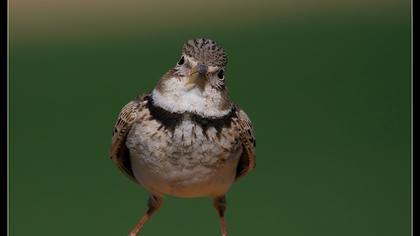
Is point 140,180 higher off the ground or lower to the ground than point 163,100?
lower

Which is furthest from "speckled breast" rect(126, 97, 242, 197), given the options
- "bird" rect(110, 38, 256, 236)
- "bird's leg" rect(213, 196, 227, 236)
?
"bird's leg" rect(213, 196, 227, 236)

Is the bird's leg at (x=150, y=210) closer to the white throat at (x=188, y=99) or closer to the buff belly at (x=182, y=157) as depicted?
the buff belly at (x=182, y=157)

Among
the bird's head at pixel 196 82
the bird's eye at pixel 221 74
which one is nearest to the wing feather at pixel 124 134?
the bird's head at pixel 196 82

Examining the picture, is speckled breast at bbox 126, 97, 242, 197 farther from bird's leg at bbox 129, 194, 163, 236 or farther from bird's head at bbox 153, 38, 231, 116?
bird's leg at bbox 129, 194, 163, 236

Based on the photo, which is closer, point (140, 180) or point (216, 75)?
point (216, 75)

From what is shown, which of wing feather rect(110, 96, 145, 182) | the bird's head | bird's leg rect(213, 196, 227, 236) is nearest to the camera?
the bird's head

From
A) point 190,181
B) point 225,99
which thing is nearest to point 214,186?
point 190,181

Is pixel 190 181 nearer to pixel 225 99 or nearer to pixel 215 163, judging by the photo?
pixel 215 163

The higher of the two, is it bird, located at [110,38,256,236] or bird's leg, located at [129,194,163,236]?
bird, located at [110,38,256,236]
